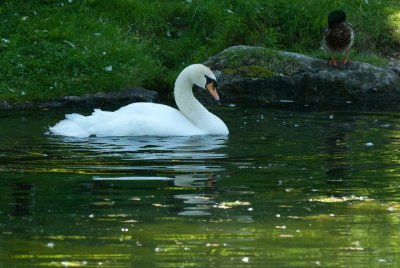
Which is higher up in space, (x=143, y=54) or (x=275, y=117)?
(x=143, y=54)

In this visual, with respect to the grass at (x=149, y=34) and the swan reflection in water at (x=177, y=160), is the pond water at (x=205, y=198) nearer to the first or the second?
the swan reflection in water at (x=177, y=160)

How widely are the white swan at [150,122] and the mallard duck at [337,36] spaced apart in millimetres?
3795

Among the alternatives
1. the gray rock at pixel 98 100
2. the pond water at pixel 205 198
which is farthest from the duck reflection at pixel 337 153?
the gray rock at pixel 98 100

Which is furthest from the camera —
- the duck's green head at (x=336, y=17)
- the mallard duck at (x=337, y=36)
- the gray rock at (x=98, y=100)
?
the duck's green head at (x=336, y=17)

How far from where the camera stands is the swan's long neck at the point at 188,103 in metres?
11.1

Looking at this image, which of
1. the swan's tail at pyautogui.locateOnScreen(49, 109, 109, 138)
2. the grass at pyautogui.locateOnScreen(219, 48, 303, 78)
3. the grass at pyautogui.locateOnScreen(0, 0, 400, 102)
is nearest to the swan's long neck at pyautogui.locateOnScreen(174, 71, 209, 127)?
the swan's tail at pyautogui.locateOnScreen(49, 109, 109, 138)

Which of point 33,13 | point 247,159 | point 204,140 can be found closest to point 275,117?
point 204,140

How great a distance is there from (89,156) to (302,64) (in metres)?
6.28

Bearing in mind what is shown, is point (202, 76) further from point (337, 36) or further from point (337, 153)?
point (337, 36)

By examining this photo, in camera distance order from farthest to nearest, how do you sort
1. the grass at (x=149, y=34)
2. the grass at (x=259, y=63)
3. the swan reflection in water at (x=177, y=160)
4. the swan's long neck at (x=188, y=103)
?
the grass at (x=259, y=63) → the grass at (x=149, y=34) → the swan's long neck at (x=188, y=103) → the swan reflection in water at (x=177, y=160)

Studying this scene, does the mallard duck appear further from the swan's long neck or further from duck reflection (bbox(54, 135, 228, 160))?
duck reflection (bbox(54, 135, 228, 160))

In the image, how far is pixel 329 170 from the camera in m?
8.51

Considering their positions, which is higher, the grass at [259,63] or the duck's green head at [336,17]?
the duck's green head at [336,17]

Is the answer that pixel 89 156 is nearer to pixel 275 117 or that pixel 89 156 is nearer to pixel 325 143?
pixel 325 143
